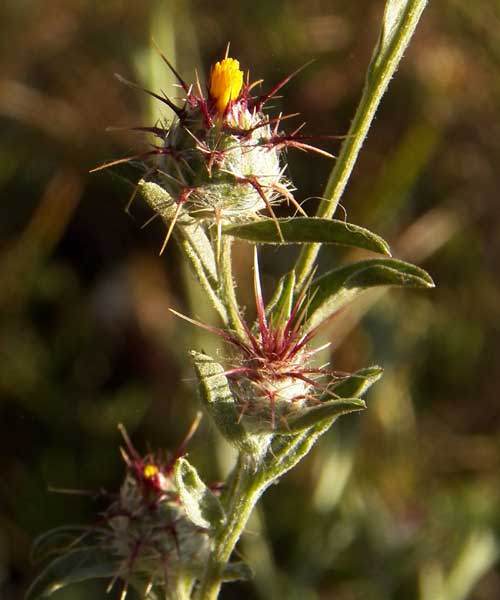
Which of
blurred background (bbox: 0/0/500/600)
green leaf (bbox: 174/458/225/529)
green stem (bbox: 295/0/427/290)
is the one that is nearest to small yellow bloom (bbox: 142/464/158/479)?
green leaf (bbox: 174/458/225/529)

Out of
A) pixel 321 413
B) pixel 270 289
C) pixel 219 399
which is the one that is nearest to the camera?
pixel 321 413

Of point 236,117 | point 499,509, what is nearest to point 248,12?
point 499,509

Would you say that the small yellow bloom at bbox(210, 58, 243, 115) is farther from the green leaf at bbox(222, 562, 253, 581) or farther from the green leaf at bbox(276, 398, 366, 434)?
the green leaf at bbox(222, 562, 253, 581)

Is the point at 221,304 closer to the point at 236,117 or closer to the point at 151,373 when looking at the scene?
the point at 236,117

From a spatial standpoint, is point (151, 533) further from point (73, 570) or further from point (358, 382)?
point (358, 382)

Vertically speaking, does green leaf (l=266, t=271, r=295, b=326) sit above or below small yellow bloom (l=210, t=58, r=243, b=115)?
below

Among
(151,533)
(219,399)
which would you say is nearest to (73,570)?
(151,533)
